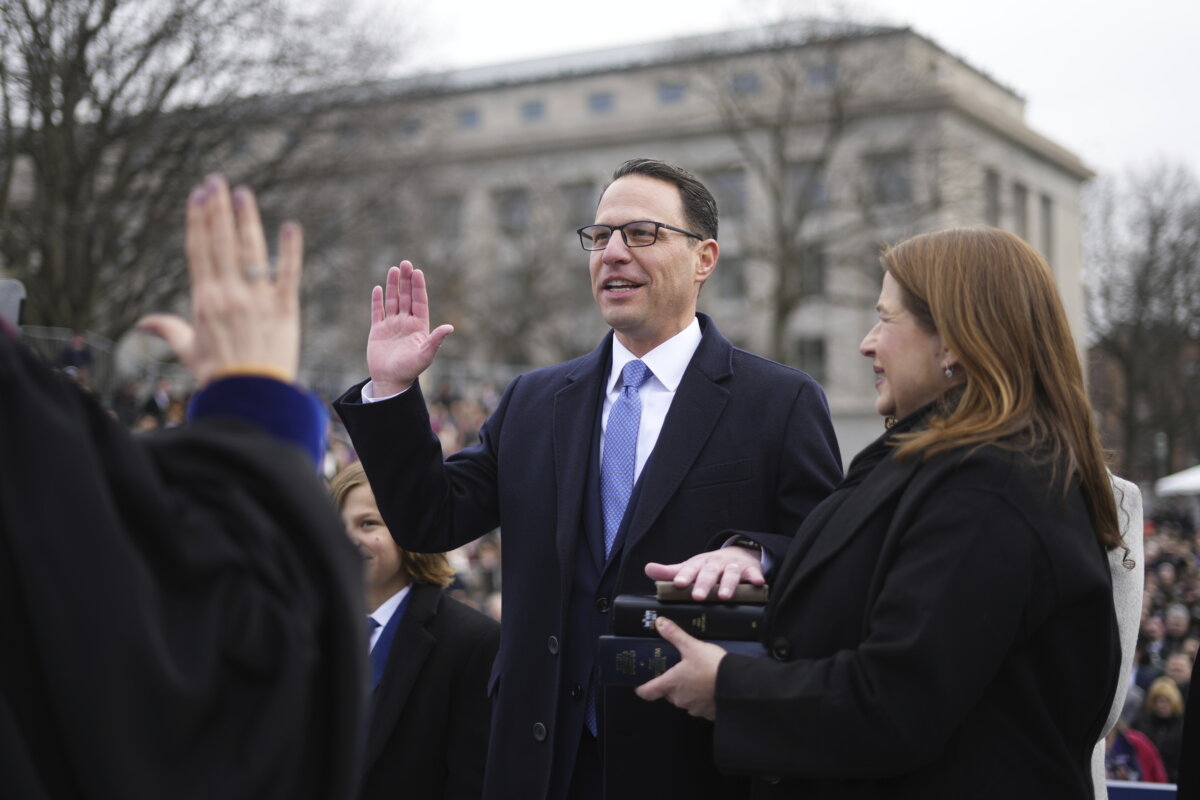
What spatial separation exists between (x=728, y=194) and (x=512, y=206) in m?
17.9

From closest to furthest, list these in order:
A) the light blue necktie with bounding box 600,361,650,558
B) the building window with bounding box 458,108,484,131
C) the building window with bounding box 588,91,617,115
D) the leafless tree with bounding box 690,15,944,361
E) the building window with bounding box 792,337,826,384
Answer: the light blue necktie with bounding box 600,361,650,558 < the leafless tree with bounding box 690,15,944,361 < the building window with bounding box 792,337,826,384 < the building window with bounding box 588,91,617,115 < the building window with bounding box 458,108,484,131

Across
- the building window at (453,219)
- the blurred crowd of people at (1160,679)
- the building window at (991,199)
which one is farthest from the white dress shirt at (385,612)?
the building window at (453,219)

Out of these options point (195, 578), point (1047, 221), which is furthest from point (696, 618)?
point (1047, 221)

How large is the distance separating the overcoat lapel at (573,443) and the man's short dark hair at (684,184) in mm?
457

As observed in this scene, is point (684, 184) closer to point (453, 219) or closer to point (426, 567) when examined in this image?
point (426, 567)

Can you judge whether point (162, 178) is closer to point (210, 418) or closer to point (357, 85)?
point (357, 85)

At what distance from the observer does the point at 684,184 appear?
3.64 meters

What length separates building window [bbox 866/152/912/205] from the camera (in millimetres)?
31062

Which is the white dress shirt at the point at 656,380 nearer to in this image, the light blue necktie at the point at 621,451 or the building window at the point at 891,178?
the light blue necktie at the point at 621,451

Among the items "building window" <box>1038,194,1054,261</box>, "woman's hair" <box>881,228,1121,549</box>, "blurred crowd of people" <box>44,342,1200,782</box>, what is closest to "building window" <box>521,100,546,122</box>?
"building window" <box>1038,194,1054,261</box>

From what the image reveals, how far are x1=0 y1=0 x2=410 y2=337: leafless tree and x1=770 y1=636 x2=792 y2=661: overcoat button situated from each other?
1601 cm

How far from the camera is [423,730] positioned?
3465 millimetres

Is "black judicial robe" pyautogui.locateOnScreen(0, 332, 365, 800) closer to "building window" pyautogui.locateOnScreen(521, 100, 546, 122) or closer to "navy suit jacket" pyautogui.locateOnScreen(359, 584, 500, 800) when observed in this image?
"navy suit jacket" pyautogui.locateOnScreen(359, 584, 500, 800)

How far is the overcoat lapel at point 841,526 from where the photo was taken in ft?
8.14
